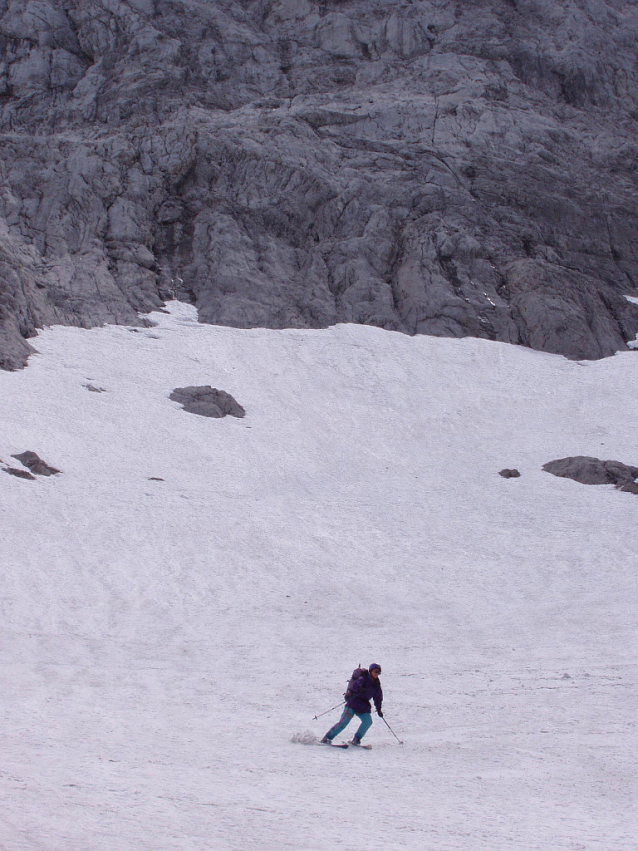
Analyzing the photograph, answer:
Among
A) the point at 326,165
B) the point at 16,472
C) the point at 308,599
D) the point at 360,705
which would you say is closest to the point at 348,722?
the point at 360,705

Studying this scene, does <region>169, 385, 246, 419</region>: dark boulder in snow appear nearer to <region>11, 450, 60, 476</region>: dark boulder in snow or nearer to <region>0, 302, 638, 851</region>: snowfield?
<region>0, 302, 638, 851</region>: snowfield

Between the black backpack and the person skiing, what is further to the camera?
the black backpack

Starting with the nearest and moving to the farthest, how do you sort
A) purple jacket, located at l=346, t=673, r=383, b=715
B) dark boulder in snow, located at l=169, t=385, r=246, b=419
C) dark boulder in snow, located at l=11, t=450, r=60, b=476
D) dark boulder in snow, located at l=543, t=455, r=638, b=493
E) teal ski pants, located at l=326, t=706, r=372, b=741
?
1. teal ski pants, located at l=326, t=706, r=372, b=741
2. purple jacket, located at l=346, t=673, r=383, b=715
3. dark boulder in snow, located at l=11, t=450, r=60, b=476
4. dark boulder in snow, located at l=543, t=455, r=638, b=493
5. dark boulder in snow, located at l=169, t=385, r=246, b=419

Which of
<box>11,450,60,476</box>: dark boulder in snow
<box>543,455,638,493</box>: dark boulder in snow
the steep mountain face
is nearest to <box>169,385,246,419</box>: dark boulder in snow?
the steep mountain face

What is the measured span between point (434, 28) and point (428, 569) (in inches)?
2408

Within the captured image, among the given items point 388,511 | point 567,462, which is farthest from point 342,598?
point 567,462

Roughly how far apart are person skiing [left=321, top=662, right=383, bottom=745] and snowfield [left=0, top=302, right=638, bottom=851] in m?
0.34

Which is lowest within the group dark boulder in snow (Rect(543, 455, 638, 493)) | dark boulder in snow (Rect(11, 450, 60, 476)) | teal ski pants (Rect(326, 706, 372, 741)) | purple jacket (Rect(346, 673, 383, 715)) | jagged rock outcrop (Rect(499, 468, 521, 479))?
jagged rock outcrop (Rect(499, 468, 521, 479))

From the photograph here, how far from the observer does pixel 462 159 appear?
2270 inches

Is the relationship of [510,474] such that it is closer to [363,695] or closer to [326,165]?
[363,695]

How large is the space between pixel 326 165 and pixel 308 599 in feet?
142

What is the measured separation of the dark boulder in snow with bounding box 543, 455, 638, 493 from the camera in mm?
29406

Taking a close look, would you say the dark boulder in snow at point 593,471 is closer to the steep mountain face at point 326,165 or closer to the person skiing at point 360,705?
the steep mountain face at point 326,165

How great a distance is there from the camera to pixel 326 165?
182 ft
